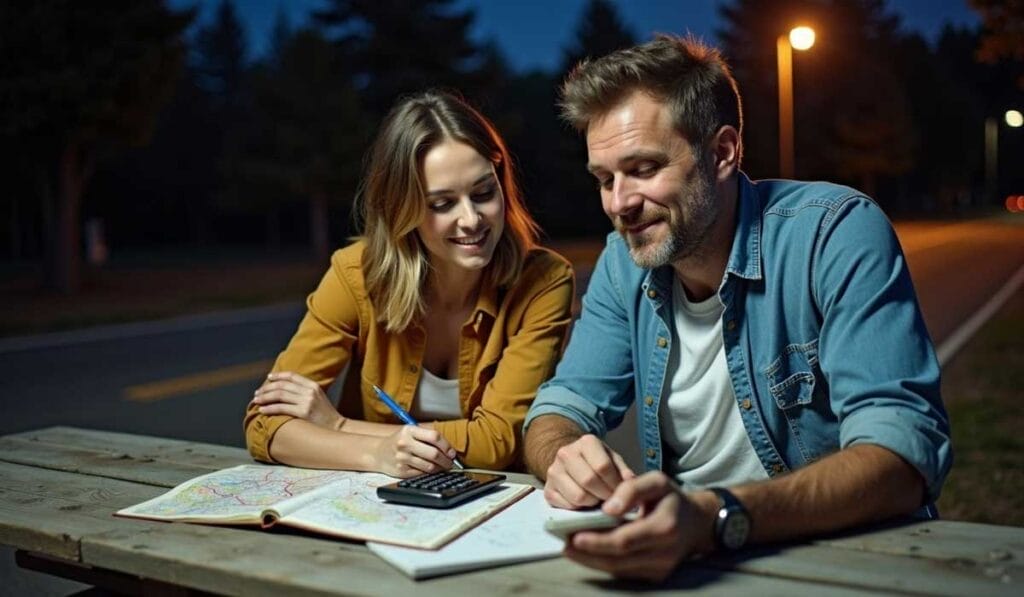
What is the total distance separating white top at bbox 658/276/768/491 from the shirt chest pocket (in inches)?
4.9

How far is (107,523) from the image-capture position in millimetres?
2320

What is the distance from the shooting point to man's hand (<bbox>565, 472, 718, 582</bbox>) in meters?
1.74

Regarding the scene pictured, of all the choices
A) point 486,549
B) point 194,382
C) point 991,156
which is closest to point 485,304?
point 486,549

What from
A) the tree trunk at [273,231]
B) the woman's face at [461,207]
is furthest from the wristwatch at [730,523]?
the tree trunk at [273,231]

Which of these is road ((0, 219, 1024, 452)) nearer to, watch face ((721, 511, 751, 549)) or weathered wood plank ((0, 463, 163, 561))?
weathered wood plank ((0, 463, 163, 561))

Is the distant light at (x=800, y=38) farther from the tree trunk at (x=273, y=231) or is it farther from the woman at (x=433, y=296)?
the tree trunk at (x=273, y=231)

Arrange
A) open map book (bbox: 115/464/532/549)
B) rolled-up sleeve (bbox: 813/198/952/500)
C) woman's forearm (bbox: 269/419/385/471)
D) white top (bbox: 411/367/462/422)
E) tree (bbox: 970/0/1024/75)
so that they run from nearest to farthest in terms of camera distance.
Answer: open map book (bbox: 115/464/532/549) < rolled-up sleeve (bbox: 813/198/952/500) < woman's forearm (bbox: 269/419/385/471) < white top (bbox: 411/367/462/422) < tree (bbox: 970/0/1024/75)

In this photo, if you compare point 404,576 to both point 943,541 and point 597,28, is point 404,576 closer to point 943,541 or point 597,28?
point 943,541

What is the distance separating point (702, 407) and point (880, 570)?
102 centimetres

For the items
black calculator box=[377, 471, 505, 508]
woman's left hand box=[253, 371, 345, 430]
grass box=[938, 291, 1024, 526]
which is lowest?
grass box=[938, 291, 1024, 526]

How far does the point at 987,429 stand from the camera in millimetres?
7074

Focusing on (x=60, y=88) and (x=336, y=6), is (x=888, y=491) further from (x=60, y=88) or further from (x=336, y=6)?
(x=336, y=6)

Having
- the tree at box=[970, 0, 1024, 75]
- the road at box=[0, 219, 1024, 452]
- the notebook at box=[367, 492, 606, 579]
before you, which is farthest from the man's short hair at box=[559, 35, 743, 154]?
the tree at box=[970, 0, 1024, 75]

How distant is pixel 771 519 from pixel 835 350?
1.87ft
